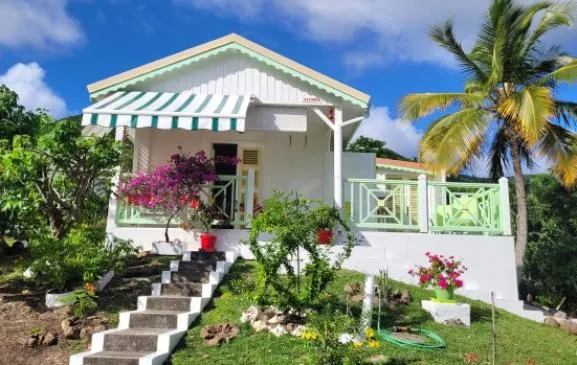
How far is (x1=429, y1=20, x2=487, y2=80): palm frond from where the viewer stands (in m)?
16.7

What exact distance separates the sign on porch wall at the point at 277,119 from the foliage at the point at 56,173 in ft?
13.8

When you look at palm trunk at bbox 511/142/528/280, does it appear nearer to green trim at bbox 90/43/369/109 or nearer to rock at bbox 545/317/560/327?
rock at bbox 545/317/560/327

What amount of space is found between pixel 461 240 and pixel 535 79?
766 centimetres

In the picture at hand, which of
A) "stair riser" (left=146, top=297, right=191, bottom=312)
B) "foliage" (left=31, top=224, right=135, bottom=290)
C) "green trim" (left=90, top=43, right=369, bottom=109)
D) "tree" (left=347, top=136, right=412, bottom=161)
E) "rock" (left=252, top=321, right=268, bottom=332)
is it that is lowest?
"rock" (left=252, top=321, right=268, bottom=332)

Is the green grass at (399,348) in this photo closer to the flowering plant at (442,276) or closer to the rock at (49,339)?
the flowering plant at (442,276)

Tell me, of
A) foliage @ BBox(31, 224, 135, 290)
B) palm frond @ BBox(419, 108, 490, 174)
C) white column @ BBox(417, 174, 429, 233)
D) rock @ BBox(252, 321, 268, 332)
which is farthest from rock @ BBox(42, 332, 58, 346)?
palm frond @ BBox(419, 108, 490, 174)

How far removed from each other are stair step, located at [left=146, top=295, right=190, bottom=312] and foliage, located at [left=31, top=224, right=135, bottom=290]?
133 cm

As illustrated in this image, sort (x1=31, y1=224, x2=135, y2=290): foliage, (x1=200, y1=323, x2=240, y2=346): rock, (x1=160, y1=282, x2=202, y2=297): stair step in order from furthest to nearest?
(x1=160, y1=282, x2=202, y2=297): stair step → (x1=31, y1=224, x2=135, y2=290): foliage → (x1=200, y1=323, x2=240, y2=346): rock

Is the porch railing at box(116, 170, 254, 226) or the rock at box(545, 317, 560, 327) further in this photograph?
the porch railing at box(116, 170, 254, 226)

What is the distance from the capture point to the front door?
12.7 metres

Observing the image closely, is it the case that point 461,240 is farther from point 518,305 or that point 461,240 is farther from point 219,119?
point 219,119

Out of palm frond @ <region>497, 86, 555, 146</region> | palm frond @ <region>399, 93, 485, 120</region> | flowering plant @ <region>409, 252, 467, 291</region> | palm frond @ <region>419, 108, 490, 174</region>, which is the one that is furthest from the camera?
palm frond @ <region>399, 93, 485, 120</region>

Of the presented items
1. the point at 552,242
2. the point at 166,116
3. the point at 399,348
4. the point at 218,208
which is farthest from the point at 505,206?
the point at 552,242

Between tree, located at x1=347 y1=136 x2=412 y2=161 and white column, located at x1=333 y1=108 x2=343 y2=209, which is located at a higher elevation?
tree, located at x1=347 y1=136 x2=412 y2=161
